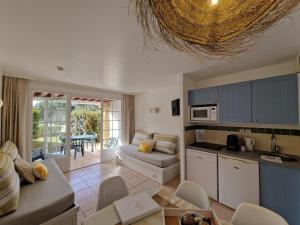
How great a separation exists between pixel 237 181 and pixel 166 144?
Result: 1.73m

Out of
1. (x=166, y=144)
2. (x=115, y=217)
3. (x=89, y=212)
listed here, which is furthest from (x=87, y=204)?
(x=166, y=144)

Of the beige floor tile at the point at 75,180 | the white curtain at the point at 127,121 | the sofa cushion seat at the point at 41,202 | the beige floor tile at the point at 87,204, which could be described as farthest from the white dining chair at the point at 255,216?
the white curtain at the point at 127,121

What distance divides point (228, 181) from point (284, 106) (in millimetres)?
1338

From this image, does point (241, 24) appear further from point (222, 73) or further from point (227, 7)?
point (222, 73)

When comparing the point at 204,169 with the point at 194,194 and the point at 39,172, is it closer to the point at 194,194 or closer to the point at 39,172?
the point at 194,194

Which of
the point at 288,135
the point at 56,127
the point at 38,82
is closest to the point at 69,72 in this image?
the point at 38,82

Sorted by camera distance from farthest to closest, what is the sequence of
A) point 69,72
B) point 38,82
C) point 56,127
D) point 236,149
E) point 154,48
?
1. point 56,127
2. point 38,82
3. point 69,72
4. point 236,149
5. point 154,48

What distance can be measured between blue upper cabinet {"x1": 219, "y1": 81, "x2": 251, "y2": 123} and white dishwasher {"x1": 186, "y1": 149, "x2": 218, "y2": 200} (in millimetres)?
729

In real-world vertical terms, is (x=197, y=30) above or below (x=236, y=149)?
above

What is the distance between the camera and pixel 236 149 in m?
2.41

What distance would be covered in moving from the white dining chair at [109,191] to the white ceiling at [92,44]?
1496mm

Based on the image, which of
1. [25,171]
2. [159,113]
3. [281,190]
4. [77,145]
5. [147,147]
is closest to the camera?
[281,190]

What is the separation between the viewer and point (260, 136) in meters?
2.38

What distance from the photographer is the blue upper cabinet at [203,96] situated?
2.62 metres
